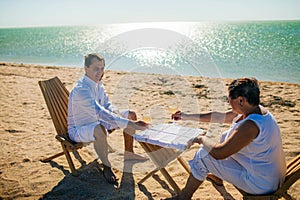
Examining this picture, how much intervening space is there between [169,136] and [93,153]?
1717 mm

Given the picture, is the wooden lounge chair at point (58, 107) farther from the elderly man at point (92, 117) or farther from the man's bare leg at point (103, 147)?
the man's bare leg at point (103, 147)

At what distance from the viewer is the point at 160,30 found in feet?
14.3

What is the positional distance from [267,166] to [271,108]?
443 centimetres

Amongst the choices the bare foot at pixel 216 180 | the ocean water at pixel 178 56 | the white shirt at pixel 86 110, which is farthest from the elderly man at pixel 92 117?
the bare foot at pixel 216 180

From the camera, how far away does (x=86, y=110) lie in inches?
146

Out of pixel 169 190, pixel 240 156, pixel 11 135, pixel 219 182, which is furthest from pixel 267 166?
pixel 11 135

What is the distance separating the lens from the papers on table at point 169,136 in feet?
9.26

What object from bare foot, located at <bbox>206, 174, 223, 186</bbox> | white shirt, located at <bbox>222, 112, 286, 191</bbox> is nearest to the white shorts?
bare foot, located at <bbox>206, 174, 223, 186</bbox>

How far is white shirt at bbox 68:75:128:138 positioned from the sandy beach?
0.56 m

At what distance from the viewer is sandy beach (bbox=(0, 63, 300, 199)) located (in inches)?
133

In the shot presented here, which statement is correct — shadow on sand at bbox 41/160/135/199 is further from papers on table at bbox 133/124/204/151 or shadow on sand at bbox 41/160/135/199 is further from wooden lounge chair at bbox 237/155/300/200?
wooden lounge chair at bbox 237/155/300/200

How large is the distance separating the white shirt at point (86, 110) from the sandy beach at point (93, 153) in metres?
0.56

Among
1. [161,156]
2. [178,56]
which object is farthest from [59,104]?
[178,56]

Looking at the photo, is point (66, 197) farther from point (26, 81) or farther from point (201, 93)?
point (26, 81)
